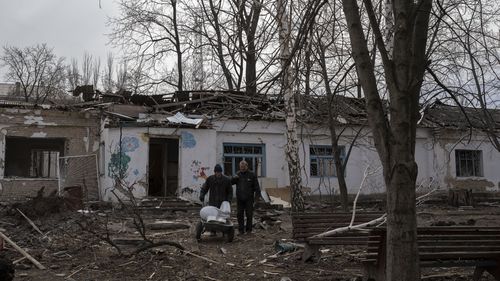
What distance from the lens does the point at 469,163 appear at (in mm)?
25609

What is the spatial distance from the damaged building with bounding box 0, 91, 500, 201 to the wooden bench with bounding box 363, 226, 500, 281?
11808 mm

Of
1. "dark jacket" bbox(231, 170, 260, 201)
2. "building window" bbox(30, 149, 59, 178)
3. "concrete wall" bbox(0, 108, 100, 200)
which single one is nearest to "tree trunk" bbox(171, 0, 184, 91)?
"building window" bbox(30, 149, 59, 178)

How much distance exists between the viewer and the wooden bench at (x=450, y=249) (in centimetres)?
587

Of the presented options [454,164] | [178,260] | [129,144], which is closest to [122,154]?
[129,144]

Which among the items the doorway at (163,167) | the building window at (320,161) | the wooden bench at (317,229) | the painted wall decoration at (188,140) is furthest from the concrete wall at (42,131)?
the wooden bench at (317,229)

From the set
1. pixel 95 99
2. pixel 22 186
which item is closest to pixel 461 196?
pixel 95 99

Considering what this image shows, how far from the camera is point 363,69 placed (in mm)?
3742

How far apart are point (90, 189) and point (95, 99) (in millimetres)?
4543

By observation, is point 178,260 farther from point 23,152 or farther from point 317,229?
point 23,152

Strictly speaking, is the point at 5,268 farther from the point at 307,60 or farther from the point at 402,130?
the point at 402,130

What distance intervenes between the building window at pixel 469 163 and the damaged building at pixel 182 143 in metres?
0.50

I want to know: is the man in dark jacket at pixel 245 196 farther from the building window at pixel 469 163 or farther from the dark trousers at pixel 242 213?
the building window at pixel 469 163

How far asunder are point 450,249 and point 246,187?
606 cm

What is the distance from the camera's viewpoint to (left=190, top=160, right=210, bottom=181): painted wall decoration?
2020cm
